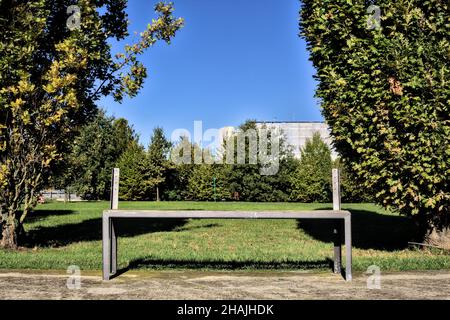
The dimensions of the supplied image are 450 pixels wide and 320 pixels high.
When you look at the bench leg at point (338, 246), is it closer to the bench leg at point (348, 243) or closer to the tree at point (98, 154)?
the bench leg at point (348, 243)

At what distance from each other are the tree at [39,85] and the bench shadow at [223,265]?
3.23m

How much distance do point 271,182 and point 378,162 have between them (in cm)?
3341

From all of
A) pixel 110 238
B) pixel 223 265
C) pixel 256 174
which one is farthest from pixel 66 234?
pixel 256 174

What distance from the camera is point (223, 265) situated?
23.6ft

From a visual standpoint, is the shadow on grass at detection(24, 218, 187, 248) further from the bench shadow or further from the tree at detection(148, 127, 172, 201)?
the tree at detection(148, 127, 172, 201)

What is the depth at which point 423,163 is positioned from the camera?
7.74m

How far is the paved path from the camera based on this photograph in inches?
188

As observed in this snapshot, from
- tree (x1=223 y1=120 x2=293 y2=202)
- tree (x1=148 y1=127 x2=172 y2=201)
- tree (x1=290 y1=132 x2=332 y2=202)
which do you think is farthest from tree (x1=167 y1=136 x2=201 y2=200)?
tree (x1=290 y1=132 x2=332 y2=202)

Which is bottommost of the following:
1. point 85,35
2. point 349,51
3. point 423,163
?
point 423,163

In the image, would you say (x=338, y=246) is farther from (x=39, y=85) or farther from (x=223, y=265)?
(x=39, y=85)

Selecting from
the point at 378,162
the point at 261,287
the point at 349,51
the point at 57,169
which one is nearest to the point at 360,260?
the point at 378,162

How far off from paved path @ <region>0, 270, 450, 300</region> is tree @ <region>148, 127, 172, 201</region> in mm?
34019
